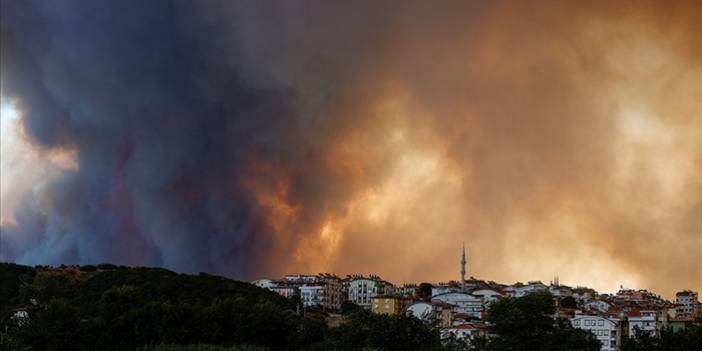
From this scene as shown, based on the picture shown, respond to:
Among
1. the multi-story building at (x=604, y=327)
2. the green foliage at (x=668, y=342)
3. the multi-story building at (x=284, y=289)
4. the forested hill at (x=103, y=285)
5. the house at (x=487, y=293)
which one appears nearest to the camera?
the green foliage at (x=668, y=342)

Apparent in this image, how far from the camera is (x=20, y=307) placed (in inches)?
2402

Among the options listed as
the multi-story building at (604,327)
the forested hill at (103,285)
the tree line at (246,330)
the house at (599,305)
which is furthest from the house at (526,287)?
the tree line at (246,330)

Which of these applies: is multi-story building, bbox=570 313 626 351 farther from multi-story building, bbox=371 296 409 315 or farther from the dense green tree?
the dense green tree

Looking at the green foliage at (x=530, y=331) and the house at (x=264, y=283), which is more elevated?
the house at (x=264, y=283)

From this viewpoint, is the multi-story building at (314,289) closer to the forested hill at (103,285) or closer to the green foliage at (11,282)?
the forested hill at (103,285)

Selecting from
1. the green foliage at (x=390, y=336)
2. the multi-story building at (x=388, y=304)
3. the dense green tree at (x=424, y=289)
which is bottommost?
the green foliage at (x=390, y=336)

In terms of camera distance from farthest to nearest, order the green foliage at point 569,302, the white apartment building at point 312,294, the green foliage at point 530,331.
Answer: the white apartment building at point 312,294, the green foliage at point 569,302, the green foliage at point 530,331

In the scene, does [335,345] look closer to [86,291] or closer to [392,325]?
[392,325]

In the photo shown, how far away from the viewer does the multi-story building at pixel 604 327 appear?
6875 centimetres

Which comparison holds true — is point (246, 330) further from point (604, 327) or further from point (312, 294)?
point (312, 294)

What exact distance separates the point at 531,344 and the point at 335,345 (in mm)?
10051

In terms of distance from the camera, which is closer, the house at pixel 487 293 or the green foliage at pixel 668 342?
the green foliage at pixel 668 342

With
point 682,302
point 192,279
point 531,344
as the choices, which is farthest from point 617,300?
point 531,344

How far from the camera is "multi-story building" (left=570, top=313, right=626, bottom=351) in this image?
68.8 m
